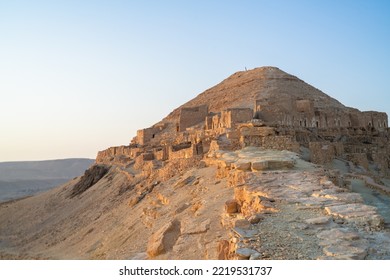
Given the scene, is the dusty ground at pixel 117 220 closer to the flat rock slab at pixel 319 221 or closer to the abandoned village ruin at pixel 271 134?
the flat rock slab at pixel 319 221

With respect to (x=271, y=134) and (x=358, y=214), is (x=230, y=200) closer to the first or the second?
(x=358, y=214)

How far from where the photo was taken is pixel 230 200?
25.7ft

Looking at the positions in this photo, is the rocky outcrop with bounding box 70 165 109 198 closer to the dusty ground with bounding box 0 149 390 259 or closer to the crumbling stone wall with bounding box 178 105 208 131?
the dusty ground with bounding box 0 149 390 259

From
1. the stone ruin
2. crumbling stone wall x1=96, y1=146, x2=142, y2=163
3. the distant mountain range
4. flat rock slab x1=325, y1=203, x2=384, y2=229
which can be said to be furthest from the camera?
the distant mountain range

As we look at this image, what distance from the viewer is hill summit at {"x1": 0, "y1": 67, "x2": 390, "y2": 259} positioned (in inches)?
220

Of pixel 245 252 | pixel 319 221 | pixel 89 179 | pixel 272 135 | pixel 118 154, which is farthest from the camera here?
pixel 118 154

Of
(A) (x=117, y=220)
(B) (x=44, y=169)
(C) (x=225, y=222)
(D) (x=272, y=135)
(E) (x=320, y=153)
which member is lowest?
(B) (x=44, y=169)

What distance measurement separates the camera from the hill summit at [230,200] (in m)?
5.60

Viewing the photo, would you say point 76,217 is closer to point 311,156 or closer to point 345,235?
point 311,156

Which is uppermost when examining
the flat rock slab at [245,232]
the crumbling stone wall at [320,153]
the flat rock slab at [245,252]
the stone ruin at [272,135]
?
the stone ruin at [272,135]

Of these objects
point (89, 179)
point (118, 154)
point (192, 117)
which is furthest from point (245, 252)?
point (118, 154)

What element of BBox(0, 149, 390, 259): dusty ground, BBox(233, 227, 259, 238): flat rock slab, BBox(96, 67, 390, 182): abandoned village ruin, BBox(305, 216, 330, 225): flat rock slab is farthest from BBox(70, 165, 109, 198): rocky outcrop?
BBox(305, 216, 330, 225): flat rock slab

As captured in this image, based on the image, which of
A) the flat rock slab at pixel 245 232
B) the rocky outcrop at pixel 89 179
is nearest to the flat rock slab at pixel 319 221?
the flat rock slab at pixel 245 232

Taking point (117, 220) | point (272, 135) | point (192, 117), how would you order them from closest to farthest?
point (272, 135) → point (117, 220) → point (192, 117)
